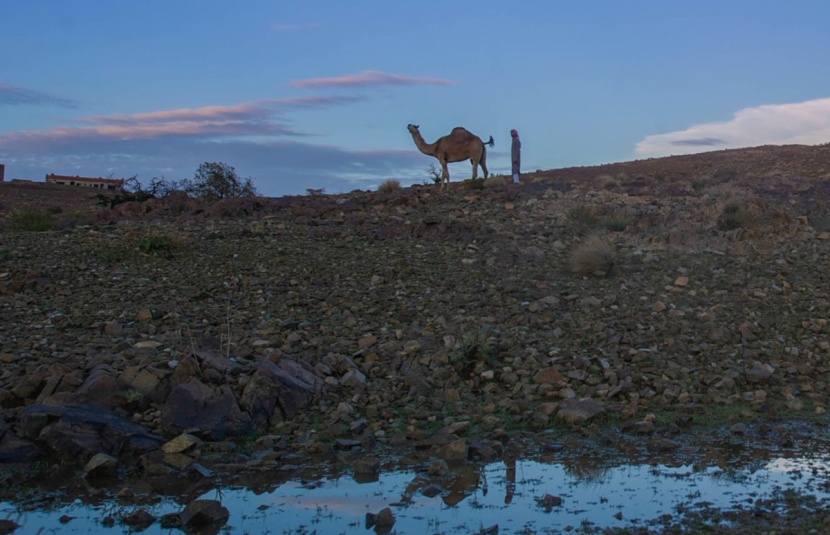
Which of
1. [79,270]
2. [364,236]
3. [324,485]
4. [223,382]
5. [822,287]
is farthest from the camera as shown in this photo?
[364,236]

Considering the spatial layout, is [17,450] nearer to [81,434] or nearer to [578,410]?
[81,434]

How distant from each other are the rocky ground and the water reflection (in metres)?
0.56

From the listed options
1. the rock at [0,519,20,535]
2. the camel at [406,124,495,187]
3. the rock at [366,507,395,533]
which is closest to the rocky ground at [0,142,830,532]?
the rock at [0,519,20,535]

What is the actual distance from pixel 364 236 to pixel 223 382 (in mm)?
7391

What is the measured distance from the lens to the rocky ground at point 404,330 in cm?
793

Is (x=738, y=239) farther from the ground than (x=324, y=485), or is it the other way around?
(x=738, y=239)

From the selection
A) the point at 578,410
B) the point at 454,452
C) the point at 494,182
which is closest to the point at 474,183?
the point at 494,182

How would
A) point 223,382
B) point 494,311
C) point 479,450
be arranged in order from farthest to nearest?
point 494,311
point 223,382
point 479,450

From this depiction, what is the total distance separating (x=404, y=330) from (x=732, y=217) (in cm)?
750

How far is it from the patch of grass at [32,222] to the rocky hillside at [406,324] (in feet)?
1.22

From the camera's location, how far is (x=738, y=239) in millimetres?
14609

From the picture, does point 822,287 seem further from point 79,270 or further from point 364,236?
point 79,270

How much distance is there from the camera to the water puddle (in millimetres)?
5723

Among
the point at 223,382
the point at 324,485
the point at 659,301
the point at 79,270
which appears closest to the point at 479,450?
the point at 324,485
